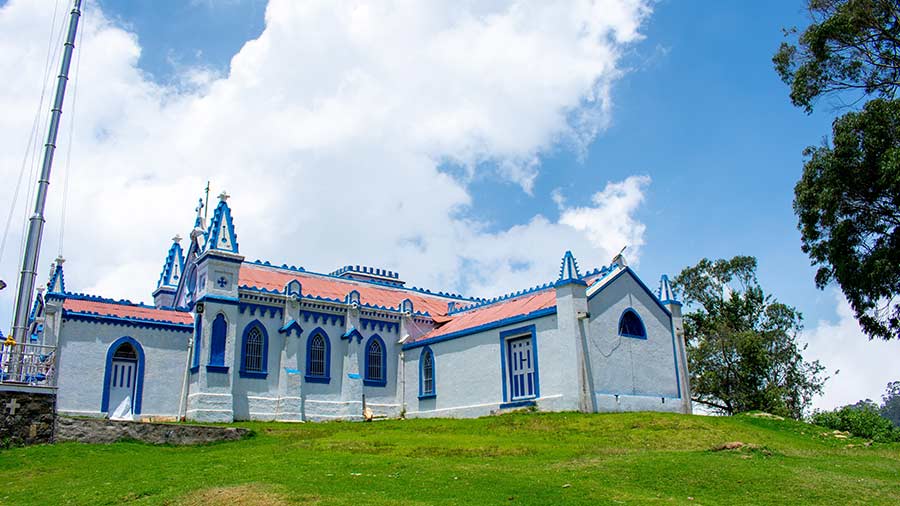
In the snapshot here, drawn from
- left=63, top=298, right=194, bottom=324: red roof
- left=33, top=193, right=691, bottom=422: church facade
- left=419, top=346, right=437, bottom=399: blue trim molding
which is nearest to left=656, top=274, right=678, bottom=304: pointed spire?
left=33, top=193, right=691, bottom=422: church facade

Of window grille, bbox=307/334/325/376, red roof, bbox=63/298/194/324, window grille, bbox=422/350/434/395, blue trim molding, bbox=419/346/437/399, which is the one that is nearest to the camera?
red roof, bbox=63/298/194/324

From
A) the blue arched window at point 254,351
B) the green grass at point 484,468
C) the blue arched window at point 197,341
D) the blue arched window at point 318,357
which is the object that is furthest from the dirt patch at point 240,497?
the blue arched window at point 318,357

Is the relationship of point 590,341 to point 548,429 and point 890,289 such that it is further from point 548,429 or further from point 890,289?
point 890,289

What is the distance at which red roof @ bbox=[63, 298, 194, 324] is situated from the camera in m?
27.9

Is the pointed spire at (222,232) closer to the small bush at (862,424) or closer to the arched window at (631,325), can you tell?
the arched window at (631,325)

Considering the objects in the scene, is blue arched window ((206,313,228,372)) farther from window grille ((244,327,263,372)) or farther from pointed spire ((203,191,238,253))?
pointed spire ((203,191,238,253))

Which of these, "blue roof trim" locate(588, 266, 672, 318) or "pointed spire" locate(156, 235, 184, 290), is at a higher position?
"pointed spire" locate(156, 235, 184, 290)

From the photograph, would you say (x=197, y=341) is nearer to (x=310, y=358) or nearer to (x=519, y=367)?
(x=310, y=358)

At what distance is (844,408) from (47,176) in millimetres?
32596

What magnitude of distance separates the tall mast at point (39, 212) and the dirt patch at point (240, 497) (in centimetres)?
1560

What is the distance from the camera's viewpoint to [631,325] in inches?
1160

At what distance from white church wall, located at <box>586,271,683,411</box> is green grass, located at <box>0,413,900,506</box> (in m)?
3.31

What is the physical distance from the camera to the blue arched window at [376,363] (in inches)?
1326

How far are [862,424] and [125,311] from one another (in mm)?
28462
